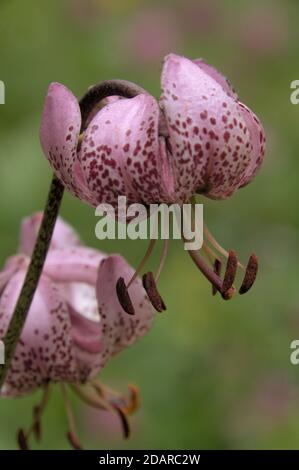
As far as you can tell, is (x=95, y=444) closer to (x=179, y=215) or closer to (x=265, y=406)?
(x=265, y=406)

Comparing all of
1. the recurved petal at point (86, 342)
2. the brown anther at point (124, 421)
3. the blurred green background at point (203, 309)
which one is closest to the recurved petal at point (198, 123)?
the recurved petal at point (86, 342)

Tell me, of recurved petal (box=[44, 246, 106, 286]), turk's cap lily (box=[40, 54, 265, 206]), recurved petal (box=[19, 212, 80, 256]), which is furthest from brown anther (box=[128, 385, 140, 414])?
turk's cap lily (box=[40, 54, 265, 206])

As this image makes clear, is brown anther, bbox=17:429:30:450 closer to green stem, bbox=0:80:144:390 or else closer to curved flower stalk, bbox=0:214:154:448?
curved flower stalk, bbox=0:214:154:448

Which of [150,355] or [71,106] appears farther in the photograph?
[150,355]

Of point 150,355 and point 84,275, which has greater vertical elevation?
point 84,275

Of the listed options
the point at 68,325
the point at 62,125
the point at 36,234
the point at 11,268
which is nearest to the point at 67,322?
the point at 68,325

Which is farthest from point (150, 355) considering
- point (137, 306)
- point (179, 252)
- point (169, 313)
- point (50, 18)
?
point (50, 18)

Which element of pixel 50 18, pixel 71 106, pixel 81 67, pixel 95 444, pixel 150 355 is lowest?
pixel 95 444
